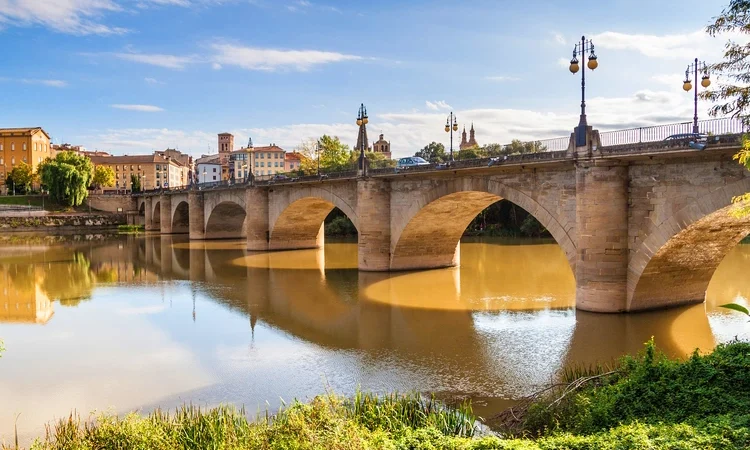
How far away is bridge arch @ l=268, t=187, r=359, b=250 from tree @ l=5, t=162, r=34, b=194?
69.5 metres

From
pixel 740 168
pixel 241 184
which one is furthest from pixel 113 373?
pixel 241 184

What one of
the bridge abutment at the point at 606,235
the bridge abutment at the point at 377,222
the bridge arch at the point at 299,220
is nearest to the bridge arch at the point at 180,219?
the bridge arch at the point at 299,220

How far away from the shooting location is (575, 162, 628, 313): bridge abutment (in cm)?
1858

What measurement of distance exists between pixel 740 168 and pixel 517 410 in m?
9.86

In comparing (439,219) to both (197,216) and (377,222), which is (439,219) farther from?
(197,216)

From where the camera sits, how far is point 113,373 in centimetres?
1456

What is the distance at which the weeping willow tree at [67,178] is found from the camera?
266 ft

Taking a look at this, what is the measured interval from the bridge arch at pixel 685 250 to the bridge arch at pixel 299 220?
23.5 m

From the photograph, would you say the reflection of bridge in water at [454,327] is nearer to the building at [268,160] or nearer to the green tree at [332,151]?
the green tree at [332,151]

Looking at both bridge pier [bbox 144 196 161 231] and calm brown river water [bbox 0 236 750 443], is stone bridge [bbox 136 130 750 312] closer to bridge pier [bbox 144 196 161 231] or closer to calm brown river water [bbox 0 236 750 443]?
calm brown river water [bbox 0 236 750 443]

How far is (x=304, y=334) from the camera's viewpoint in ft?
60.0

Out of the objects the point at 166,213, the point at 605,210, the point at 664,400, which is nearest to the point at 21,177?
the point at 166,213

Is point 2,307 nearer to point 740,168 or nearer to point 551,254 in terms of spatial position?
point 740,168

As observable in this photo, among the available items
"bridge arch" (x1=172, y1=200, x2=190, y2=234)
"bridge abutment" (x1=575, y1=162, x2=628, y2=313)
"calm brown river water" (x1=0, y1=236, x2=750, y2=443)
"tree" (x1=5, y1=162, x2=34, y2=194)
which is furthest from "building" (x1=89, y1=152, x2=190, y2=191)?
"bridge abutment" (x1=575, y1=162, x2=628, y2=313)
